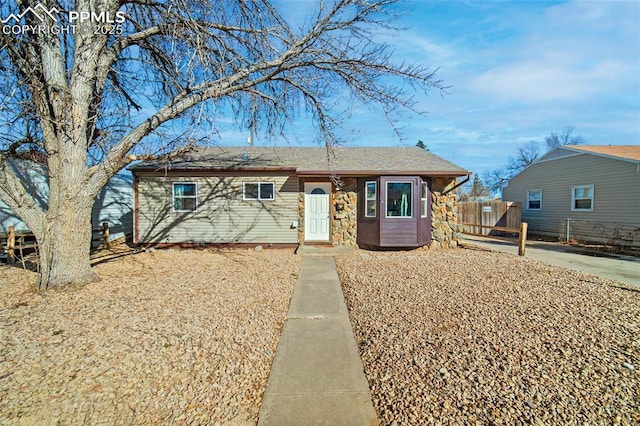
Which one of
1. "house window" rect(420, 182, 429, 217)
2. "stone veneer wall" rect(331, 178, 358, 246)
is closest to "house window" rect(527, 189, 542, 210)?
"house window" rect(420, 182, 429, 217)

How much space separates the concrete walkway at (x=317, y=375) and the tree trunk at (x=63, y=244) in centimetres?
422

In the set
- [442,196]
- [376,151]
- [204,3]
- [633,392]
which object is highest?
[204,3]

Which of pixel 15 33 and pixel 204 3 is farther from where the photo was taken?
pixel 204 3

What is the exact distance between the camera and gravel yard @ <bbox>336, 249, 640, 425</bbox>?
2.35 metres

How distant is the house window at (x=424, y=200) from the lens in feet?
32.7

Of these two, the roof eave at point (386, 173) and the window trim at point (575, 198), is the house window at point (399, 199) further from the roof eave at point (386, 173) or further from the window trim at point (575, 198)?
the window trim at point (575, 198)

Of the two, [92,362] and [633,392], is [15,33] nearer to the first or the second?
[92,362]

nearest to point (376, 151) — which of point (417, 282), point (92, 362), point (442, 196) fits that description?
point (442, 196)

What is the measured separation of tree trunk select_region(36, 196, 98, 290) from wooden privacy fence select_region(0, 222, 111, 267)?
115 cm

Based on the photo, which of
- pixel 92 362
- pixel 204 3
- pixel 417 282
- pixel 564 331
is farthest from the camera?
pixel 417 282

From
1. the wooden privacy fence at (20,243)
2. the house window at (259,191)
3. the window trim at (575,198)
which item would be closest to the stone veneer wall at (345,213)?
the house window at (259,191)

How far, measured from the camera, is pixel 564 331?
3766mm

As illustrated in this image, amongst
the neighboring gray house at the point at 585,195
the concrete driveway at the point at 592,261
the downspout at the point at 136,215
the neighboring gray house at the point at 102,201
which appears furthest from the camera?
the neighboring gray house at the point at 585,195

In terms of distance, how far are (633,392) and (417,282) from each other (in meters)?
3.56
